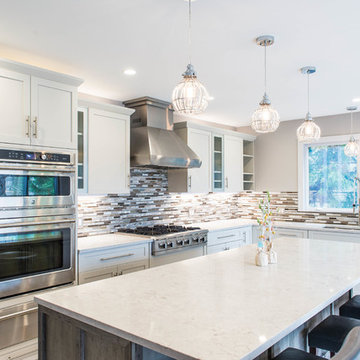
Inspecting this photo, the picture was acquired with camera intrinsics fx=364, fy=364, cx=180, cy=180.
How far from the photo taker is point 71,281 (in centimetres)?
318

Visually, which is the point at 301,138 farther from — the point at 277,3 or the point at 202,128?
the point at 202,128

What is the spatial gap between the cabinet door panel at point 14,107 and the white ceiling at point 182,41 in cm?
25

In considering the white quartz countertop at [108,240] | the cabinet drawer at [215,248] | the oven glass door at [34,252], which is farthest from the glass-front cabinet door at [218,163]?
the oven glass door at [34,252]

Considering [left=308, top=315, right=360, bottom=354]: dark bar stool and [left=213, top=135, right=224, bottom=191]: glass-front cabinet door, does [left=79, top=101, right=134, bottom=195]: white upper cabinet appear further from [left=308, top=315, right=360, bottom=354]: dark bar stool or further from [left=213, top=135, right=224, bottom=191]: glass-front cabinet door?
[left=308, top=315, right=360, bottom=354]: dark bar stool

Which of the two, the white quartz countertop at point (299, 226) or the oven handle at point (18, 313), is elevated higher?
the white quartz countertop at point (299, 226)

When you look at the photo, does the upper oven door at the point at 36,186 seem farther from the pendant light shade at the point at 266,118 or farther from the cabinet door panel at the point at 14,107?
the pendant light shade at the point at 266,118

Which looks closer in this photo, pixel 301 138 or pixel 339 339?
pixel 339 339

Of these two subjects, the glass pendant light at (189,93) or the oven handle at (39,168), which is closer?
the glass pendant light at (189,93)

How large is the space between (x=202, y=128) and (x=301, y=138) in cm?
218

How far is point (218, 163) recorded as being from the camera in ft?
18.1

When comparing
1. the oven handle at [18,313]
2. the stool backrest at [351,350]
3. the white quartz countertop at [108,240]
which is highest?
the stool backrest at [351,350]

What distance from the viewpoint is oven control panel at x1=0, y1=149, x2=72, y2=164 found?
2746 millimetres

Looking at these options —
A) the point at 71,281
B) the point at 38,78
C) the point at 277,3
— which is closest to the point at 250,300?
the point at 277,3

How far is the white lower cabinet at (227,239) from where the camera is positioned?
4.81m
